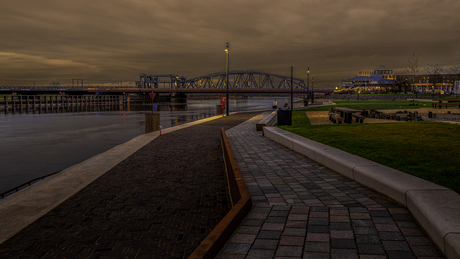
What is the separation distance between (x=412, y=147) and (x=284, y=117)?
9.08 m

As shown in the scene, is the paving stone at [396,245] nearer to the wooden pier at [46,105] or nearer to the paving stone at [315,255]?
the paving stone at [315,255]

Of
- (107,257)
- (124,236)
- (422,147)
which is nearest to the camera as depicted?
(107,257)

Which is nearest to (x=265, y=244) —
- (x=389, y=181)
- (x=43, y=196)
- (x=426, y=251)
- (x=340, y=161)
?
(x=426, y=251)

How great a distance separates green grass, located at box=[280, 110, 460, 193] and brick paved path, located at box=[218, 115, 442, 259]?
1.35 meters

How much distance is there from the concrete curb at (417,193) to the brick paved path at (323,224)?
0.45 ft

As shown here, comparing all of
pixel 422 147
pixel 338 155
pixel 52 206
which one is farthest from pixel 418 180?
pixel 52 206

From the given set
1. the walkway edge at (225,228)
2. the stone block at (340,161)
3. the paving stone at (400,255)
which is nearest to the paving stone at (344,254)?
the paving stone at (400,255)

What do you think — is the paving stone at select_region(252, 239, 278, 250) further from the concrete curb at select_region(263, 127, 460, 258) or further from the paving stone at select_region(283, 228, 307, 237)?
the concrete curb at select_region(263, 127, 460, 258)

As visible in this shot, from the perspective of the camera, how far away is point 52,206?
19.6 feet

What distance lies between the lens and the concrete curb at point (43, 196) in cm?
529

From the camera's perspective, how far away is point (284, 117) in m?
16.9

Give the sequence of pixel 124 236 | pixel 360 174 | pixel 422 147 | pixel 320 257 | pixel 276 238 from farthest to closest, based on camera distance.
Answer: pixel 422 147 → pixel 360 174 → pixel 124 236 → pixel 276 238 → pixel 320 257

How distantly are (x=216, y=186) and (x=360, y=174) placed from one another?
3296 mm

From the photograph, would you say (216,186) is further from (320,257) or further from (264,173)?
(320,257)
